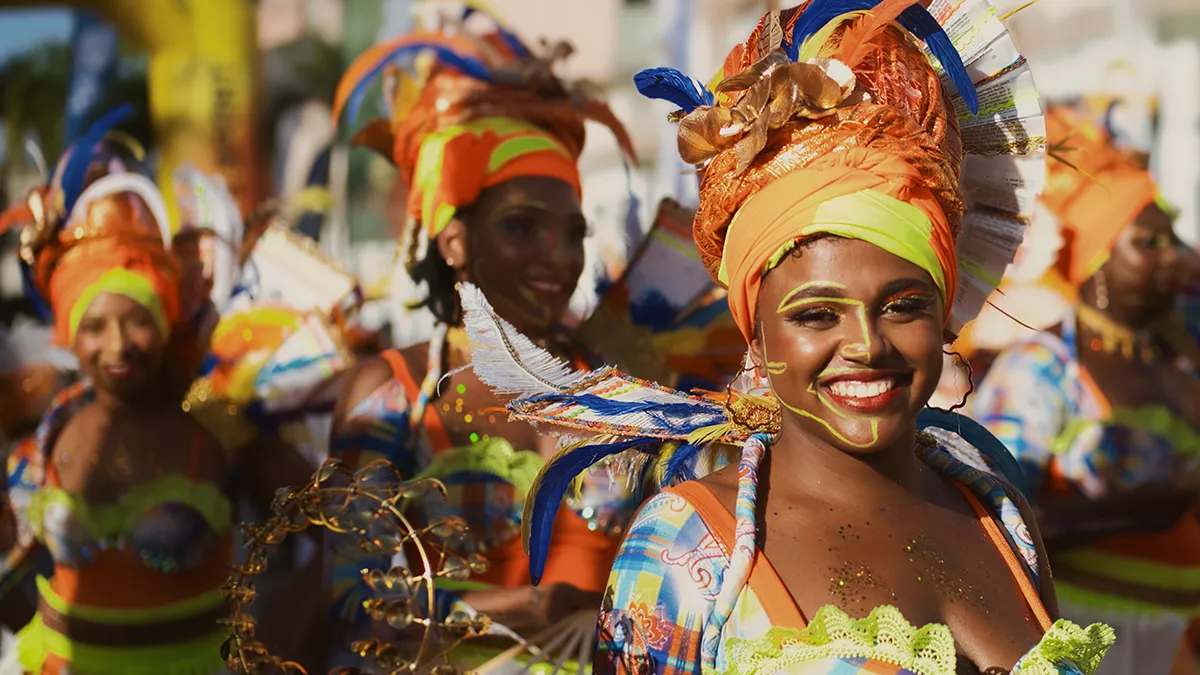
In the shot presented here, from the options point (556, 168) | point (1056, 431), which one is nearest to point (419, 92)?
point (556, 168)

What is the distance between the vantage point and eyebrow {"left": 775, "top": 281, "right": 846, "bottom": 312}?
222 cm

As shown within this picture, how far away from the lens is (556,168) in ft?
14.6

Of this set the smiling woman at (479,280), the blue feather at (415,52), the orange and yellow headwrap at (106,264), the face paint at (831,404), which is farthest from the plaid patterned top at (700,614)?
the orange and yellow headwrap at (106,264)

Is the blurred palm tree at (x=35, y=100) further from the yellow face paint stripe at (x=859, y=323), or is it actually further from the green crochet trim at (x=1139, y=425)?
the yellow face paint stripe at (x=859, y=323)

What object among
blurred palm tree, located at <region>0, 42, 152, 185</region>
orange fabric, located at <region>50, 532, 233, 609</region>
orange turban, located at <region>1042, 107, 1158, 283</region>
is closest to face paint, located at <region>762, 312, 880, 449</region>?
orange fabric, located at <region>50, 532, 233, 609</region>

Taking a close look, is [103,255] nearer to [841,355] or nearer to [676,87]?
[676,87]

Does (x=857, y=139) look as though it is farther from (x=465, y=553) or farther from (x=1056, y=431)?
(x=1056, y=431)

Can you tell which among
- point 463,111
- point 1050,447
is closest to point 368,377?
point 463,111

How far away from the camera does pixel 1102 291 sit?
574 centimetres

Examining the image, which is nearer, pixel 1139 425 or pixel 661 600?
pixel 661 600

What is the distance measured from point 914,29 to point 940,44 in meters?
0.05

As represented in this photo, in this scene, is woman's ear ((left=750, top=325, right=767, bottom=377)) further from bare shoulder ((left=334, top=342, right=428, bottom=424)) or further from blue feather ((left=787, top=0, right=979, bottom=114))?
bare shoulder ((left=334, top=342, right=428, bottom=424))

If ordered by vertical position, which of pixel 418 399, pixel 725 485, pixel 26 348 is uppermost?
pixel 725 485

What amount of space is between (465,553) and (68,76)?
11.2 metres
